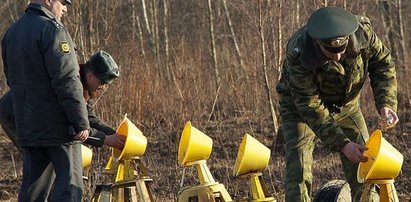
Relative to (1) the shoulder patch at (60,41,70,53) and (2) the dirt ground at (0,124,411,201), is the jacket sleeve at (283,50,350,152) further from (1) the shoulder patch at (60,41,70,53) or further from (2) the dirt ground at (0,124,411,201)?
(2) the dirt ground at (0,124,411,201)

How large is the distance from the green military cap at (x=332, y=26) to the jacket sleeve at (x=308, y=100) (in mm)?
308

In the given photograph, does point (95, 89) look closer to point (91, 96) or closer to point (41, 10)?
point (91, 96)

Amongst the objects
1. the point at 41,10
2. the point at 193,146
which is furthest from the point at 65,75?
the point at 193,146

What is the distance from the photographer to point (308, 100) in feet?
18.6

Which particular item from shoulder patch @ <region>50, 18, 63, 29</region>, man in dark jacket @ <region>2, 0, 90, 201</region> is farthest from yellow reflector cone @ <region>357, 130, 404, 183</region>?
shoulder patch @ <region>50, 18, 63, 29</region>

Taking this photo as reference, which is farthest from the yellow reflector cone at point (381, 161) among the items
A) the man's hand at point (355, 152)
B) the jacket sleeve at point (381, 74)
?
the jacket sleeve at point (381, 74)

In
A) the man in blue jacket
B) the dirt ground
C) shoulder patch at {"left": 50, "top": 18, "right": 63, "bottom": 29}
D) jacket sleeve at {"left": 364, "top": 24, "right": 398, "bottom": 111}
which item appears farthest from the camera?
the dirt ground

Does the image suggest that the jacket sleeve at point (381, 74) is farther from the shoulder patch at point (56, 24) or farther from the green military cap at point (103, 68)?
the shoulder patch at point (56, 24)

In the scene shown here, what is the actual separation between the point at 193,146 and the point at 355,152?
69.2 inches

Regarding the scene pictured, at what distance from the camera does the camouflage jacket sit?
5.46 meters

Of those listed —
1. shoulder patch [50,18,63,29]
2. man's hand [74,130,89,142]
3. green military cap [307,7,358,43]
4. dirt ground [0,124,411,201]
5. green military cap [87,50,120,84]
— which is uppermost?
shoulder patch [50,18,63,29]

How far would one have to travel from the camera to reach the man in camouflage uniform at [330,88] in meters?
5.37

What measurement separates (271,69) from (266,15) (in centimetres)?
94

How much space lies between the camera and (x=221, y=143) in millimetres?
12055
